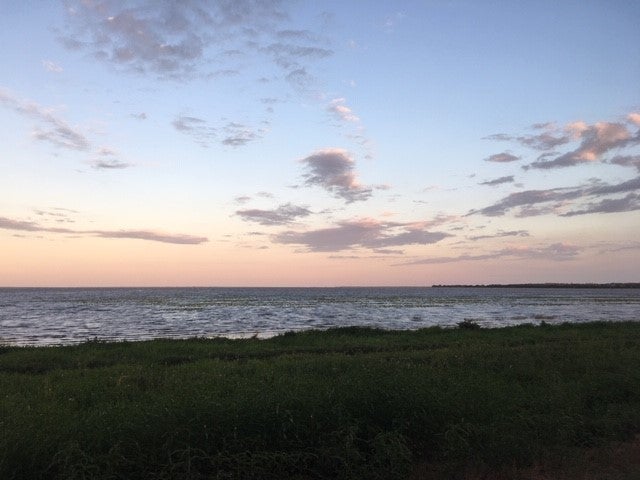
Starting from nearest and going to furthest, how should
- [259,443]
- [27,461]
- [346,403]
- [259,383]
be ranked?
[27,461]
[259,443]
[346,403]
[259,383]

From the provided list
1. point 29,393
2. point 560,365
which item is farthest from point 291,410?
point 560,365

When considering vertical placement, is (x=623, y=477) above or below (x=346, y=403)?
below

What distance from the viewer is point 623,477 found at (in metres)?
6.84

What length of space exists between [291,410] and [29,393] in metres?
6.71

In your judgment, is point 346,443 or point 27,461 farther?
→ point 346,443

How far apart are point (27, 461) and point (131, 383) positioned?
18.8 feet

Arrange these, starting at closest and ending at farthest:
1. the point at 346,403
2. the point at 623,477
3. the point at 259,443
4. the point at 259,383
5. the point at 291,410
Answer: the point at 623,477 → the point at 259,443 → the point at 291,410 → the point at 346,403 → the point at 259,383

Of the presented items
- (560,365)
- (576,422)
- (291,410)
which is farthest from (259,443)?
(560,365)

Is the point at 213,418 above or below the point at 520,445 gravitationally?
above

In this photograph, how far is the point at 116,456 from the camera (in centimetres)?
659

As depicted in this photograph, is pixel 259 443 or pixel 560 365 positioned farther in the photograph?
pixel 560 365

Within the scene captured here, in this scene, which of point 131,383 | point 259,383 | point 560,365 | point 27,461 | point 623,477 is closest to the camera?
point 27,461

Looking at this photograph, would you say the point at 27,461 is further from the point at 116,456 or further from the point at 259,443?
the point at 259,443

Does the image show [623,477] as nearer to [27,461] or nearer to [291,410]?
[291,410]
